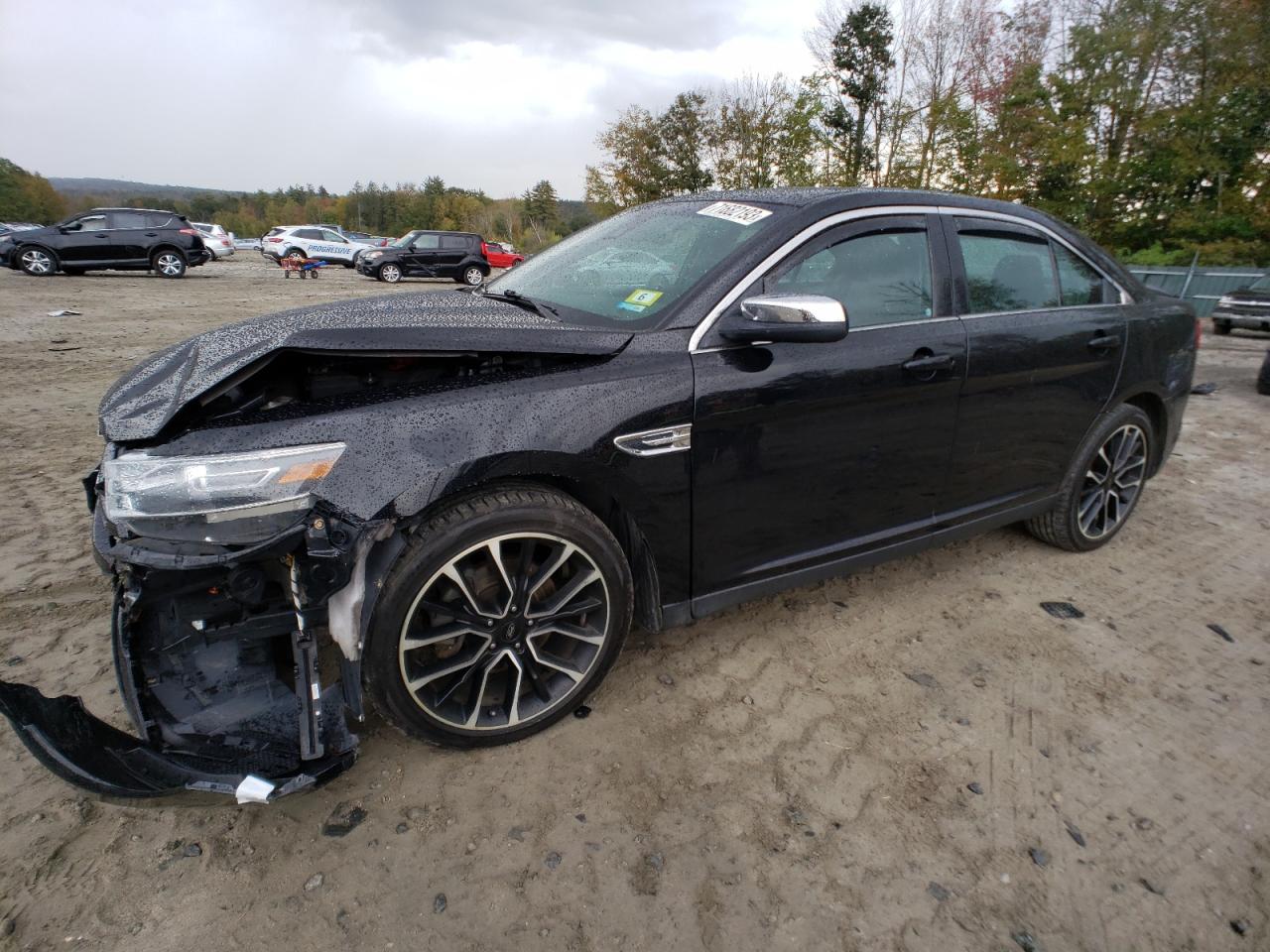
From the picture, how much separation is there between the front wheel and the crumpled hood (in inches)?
786

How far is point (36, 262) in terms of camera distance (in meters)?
17.4

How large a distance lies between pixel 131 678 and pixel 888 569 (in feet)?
10.0

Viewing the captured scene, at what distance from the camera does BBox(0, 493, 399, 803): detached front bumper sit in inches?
66.4

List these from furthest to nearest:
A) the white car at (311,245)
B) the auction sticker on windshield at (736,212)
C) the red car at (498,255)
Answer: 1. the white car at (311,245)
2. the red car at (498,255)
3. the auction sticker on windshield at (736,212)

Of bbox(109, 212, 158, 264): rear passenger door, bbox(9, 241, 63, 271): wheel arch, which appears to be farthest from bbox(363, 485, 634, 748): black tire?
bbox(9, 241, 63, 271): wheel arch

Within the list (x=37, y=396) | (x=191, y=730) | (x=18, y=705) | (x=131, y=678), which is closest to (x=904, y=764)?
(x=191, y=730)

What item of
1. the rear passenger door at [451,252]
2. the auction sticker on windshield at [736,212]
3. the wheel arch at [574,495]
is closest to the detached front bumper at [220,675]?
the wheel arch at [574,495]

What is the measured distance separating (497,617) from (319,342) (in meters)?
0.93

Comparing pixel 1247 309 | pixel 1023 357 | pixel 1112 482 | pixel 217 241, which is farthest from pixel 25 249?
pixel 1247 309

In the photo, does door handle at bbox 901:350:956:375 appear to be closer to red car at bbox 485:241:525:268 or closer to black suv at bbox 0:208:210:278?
black suv at bbox 0:208:210:278

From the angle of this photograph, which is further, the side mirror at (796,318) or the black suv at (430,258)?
the black suv at (430,258)

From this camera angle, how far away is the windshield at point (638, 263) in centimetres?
238

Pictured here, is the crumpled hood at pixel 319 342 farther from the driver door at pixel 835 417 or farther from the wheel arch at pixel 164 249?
the wheel arch at pixel 164 249

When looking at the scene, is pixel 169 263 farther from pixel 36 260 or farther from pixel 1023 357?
pixel 1023 357
